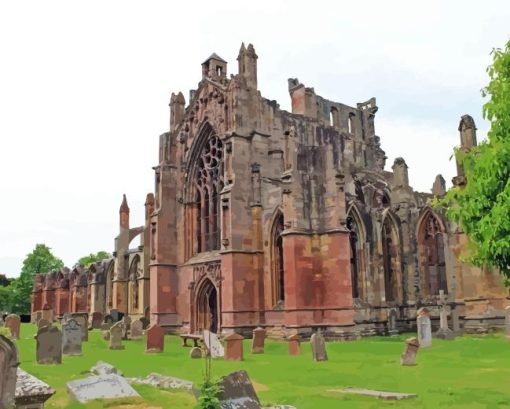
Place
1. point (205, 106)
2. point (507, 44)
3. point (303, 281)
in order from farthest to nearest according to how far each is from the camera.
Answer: point (205, 106) → point (303, 281) → point (507, 44)

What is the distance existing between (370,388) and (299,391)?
1503 millimetres

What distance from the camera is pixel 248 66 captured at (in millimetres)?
28906

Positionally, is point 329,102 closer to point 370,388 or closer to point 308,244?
point 308,244

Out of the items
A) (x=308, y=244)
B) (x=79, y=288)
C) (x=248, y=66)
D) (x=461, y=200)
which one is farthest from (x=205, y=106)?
(x=79, y=288)

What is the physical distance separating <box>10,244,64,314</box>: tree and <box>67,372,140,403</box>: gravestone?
6607 centimetres

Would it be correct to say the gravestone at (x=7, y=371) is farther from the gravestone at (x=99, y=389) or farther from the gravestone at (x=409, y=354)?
the gravestone at (x=409, y=354)

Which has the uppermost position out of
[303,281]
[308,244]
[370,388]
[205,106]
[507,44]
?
[205,106]

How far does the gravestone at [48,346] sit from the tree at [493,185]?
40.0 feet

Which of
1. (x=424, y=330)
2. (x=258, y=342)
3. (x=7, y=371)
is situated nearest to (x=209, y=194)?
(x=258, y=342)

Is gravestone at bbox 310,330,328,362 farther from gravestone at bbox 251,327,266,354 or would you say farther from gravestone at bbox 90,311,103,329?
gravestone at bbox 90,311,103,329

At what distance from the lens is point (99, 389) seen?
9641 mm

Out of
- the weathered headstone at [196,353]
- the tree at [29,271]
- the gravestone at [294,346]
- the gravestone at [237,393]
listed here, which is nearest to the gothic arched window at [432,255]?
the gravestone at [294,346]

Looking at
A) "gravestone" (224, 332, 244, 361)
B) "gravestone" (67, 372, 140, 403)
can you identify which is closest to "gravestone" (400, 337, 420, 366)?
"gravestone" (224, 332, 244, 361)

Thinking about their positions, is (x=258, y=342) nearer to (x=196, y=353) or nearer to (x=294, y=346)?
(x=294, y=346)
